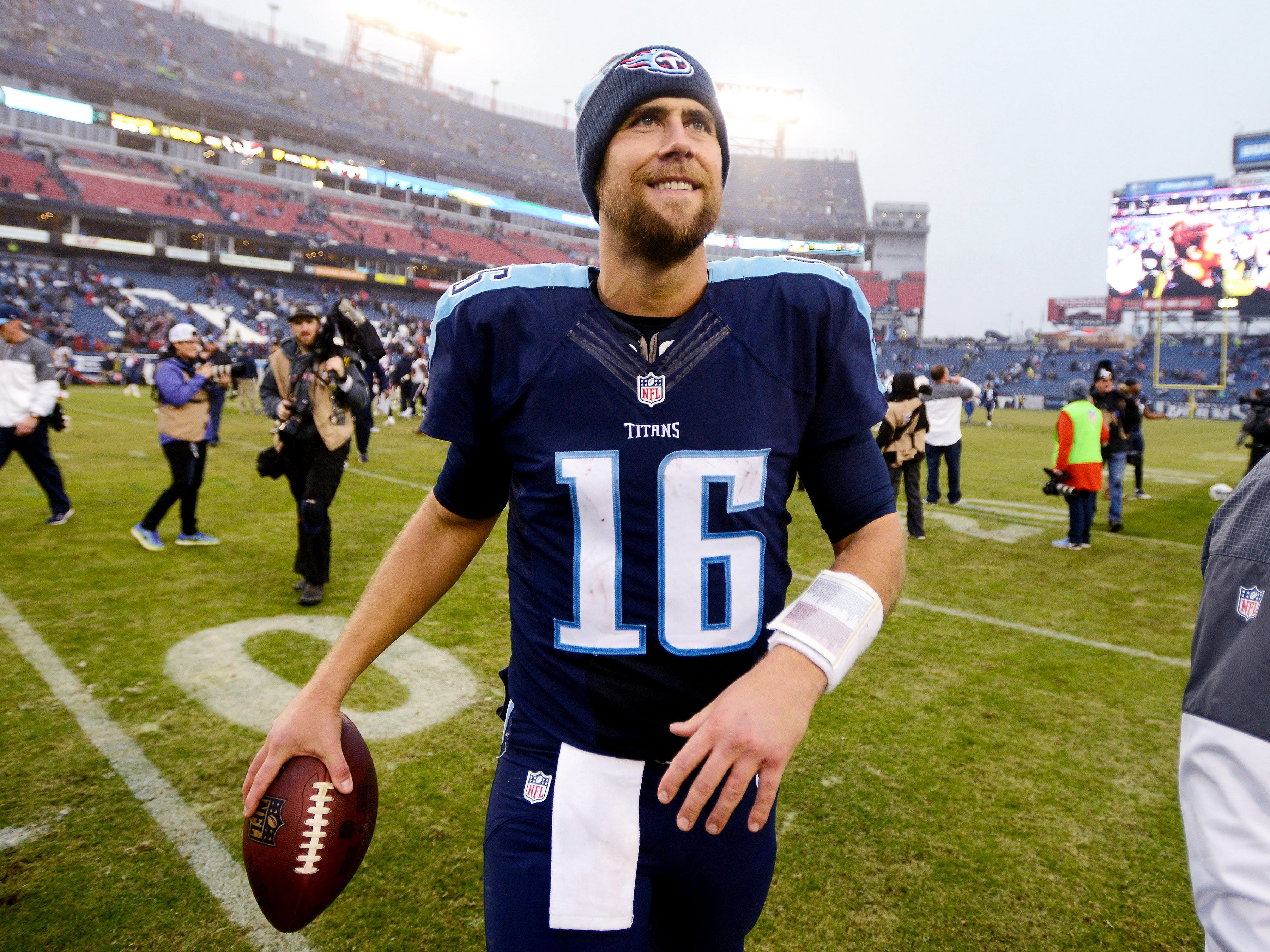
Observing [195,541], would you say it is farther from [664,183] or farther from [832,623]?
A: [832,623]

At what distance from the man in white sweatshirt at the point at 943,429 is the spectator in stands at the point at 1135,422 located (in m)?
1.93

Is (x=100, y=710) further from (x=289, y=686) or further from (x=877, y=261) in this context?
(x=877, y=261)

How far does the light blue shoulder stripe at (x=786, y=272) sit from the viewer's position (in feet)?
5.27

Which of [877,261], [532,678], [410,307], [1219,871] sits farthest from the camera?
[877,261]

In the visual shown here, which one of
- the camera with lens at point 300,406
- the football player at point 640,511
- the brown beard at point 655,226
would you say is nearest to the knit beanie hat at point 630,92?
the football player at point 640,511

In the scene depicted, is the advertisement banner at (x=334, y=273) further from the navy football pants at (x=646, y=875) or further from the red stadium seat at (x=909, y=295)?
the navy football pants at (x=646, y=875)

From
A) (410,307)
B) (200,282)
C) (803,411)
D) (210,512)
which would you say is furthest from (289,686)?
(410,307)

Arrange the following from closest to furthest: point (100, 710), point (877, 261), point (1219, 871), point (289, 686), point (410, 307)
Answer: point (1219, 871) → point (100, 710) → point (289, 686) → point (410, 307) → point (877, 261)

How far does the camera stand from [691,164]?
4.91 ft

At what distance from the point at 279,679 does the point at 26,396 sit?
4780 mm

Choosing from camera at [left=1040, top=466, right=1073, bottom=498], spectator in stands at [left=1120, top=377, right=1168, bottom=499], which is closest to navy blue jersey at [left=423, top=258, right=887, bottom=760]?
camera at [left=1040, top=466, right=1073, bottom=498]

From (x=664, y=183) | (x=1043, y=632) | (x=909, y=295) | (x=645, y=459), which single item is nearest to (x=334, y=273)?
(x=1043, y=632)

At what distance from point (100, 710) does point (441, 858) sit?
2.15 metres

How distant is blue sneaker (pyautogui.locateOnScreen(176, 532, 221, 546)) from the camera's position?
7.03 m
